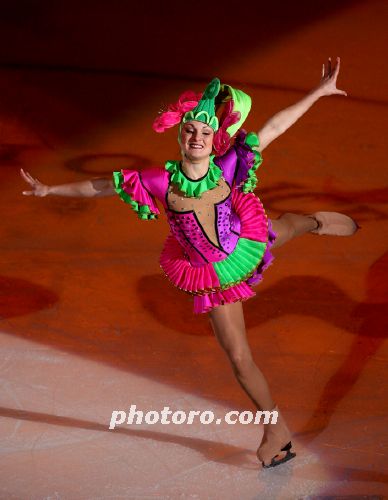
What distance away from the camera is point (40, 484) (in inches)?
178

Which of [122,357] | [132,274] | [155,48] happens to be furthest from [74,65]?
[122,357]

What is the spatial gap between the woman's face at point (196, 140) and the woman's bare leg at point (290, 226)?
65cm

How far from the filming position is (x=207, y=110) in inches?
168

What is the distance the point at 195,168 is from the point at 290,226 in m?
0.73

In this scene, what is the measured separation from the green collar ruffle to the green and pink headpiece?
0.35ft

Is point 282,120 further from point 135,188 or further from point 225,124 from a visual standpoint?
point 135,188

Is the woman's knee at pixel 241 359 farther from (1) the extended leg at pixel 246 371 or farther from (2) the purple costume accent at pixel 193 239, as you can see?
(2) the purple costume accent at pixel 193 239

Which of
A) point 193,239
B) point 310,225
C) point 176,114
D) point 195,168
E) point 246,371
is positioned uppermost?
point 310,225

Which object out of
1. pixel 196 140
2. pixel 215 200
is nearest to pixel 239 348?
pixel 215 200

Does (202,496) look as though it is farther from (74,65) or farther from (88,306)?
(74,65)

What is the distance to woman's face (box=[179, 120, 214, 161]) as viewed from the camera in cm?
424

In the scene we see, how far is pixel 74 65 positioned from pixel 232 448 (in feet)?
12.2

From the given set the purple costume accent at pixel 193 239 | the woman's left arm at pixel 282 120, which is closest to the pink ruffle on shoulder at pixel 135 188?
the purple costume accent at pixel 193 239

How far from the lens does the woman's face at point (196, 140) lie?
13.9 feet
